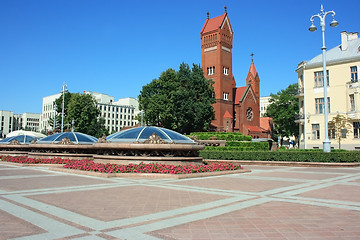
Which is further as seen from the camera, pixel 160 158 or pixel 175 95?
pixel 175 95

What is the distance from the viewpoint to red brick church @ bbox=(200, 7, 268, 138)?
209 feet

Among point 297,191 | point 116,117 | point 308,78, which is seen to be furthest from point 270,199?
point 116,117

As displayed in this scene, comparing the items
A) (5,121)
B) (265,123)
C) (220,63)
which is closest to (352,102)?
(220,63)

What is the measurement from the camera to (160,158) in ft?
44.7

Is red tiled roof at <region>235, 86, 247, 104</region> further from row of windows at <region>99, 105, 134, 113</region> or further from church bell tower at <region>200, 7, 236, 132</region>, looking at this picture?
row of windows at <region>99, 105, 134, 113</region>

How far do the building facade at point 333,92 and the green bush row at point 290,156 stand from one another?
496 inches

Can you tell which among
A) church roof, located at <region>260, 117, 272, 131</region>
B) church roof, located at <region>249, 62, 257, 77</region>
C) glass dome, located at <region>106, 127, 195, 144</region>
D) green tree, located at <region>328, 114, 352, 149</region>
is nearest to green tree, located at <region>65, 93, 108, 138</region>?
green tree, located at <region>328, 114, 352, 149</region>

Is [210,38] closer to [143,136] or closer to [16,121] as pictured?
[143,136]

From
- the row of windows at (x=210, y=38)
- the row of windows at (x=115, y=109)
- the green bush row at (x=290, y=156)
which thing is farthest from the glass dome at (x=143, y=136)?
the row of windows at (x=115, y=109)

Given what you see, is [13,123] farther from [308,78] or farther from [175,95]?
[308,78]

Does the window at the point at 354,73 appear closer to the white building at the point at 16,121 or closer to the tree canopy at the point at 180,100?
the tree canopy at the point at 180,100

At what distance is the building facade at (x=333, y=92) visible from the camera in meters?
32.1

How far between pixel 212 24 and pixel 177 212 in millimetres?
66347

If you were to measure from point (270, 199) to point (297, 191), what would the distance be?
1.90 meters
